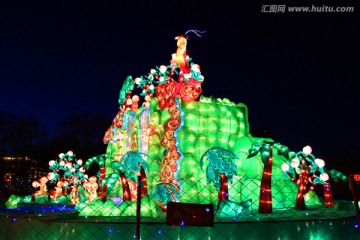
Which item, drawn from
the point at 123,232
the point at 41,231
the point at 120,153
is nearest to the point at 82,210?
the point at 41,231

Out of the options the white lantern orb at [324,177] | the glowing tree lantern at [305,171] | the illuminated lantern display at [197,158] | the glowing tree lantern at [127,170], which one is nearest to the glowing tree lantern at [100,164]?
the illuminated lantern display at [197,158]

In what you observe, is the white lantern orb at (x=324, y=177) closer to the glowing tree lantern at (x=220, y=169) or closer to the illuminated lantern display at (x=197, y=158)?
the illuminated lantern display at (x=197, y=158)

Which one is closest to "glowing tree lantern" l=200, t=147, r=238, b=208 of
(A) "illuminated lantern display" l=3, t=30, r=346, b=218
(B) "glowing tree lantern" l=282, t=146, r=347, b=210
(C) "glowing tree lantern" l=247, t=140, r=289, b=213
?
(A) "illuminated lantern display" l=3, t=30, r=346, b=218

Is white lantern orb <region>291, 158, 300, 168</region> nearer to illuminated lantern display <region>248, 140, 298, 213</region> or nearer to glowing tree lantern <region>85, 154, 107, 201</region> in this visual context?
illuminated lantern display <region>248, 140, 298, 213</region>

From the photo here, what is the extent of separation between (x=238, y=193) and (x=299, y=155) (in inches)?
105

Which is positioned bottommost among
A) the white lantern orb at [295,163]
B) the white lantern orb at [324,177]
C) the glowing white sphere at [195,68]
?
the white lantern orb at [324,177]

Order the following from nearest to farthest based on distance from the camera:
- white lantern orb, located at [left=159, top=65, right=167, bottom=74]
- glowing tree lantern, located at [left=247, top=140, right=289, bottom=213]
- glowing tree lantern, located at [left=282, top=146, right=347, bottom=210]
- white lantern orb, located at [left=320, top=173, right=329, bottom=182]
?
1. glowing tree lantern, located at [left=247, top=140, right=289, bottom=213]
2. glowing tree lantern, located at [left=282, top=146, right=347, bottom=210]
3. white lantern orb, located at [left=320, top=173, right=329, bottom=182]
4. white lantern orb, located at [left=159, top=65, right=167, bottom=74]

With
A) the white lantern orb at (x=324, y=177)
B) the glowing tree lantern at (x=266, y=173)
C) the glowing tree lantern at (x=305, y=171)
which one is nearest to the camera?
the glowing tree lantern at (x=266, y=173)

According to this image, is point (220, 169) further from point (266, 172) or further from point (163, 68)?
point (163, 68)

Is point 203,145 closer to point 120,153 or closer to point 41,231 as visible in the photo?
point 120,153

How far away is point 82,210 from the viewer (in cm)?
1127

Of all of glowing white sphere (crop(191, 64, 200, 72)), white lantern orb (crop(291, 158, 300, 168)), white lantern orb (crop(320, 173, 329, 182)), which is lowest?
white lantern orb (crop(320, 173, 329, 182))

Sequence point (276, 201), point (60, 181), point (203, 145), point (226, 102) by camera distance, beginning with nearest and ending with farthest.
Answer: point (276, 201) < point (203, 145) < point (226, 102) < point (60, 181)

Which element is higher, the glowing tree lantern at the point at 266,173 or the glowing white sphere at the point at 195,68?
the glowing white sphere at the point at 195,68
